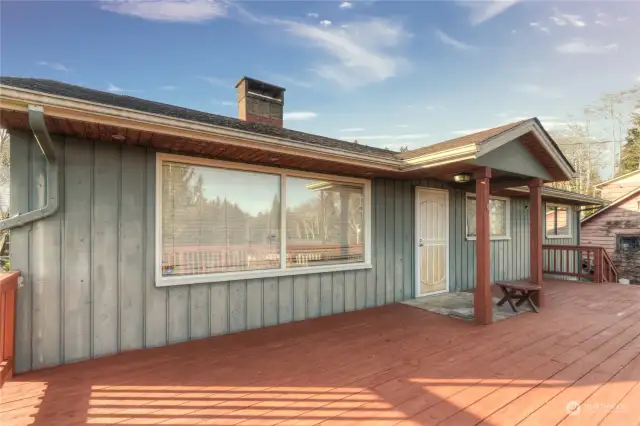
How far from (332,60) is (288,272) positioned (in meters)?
8.49

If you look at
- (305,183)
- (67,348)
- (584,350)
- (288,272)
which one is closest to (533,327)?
(584,350)

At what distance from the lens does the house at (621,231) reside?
11688 mm

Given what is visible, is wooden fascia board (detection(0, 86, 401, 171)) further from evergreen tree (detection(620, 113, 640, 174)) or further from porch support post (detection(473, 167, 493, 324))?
evergreen tree (detection(620, 113, 640, 174))

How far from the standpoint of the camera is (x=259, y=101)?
6133 mm

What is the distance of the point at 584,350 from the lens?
3250 millimetres

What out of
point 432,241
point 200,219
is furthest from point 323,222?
point 432,241

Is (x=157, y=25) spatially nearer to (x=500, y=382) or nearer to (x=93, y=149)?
(x=93, y=149)

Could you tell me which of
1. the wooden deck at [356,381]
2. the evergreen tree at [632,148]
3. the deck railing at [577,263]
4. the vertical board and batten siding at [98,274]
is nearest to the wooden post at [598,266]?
the deck railing at [577,263]

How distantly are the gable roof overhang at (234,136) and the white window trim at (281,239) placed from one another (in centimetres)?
14

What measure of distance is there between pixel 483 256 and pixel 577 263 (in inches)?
272

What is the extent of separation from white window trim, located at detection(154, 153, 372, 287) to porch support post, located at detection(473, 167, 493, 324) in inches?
59.0

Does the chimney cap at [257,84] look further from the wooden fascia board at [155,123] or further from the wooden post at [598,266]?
the wooden post at [598,266]

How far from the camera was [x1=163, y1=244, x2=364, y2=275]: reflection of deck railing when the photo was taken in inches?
136

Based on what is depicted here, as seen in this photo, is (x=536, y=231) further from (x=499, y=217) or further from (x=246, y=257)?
(x=246, y=257)
